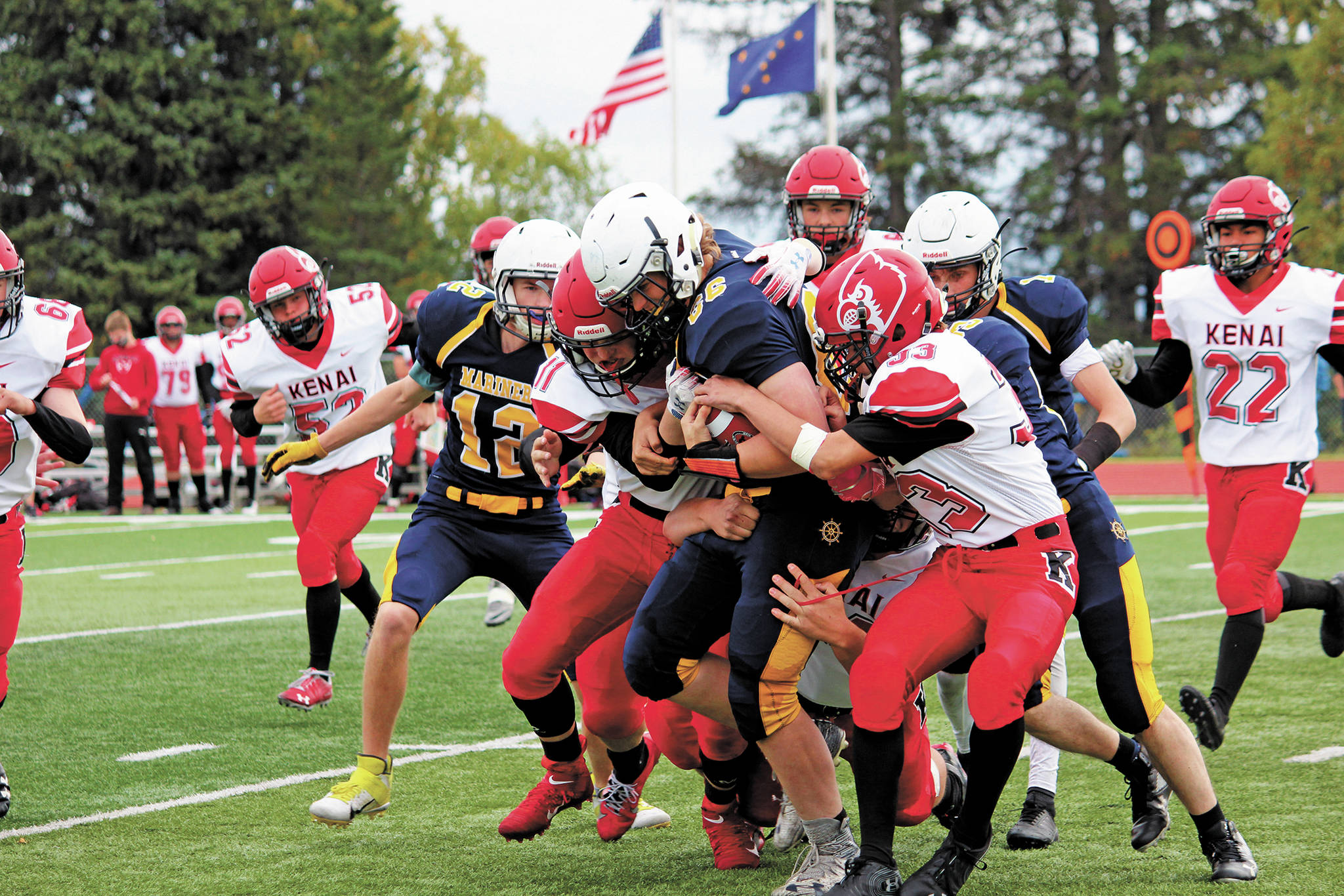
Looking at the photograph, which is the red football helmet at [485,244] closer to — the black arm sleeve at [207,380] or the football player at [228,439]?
the football player at [228,439]

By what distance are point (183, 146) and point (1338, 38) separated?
24.3 meters

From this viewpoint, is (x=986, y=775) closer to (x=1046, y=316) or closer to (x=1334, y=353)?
(x=1046, y=316)

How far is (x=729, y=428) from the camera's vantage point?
11.3ft

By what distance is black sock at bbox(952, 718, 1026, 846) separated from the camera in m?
3.34

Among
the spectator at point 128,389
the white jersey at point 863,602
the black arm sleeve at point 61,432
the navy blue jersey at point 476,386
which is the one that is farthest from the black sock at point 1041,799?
the spectator at point 128,389

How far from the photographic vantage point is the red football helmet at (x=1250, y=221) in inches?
211

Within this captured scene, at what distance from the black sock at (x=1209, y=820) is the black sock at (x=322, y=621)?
12.2 ft

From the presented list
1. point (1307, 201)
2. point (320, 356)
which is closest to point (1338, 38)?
point (1307, 201)

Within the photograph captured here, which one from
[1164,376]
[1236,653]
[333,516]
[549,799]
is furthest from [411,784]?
[1164,376]

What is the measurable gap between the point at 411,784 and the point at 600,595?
4.14ft

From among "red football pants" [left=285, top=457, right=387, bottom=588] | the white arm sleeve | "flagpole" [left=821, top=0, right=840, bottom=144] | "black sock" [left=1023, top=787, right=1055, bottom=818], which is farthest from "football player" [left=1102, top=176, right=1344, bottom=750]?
"flagpole" [left=821, top=0, right=840, bottom=144]

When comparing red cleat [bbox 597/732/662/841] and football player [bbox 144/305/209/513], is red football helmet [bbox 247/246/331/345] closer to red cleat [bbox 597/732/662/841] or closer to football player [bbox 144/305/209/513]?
red cleat [bbox 597/732/662/841]

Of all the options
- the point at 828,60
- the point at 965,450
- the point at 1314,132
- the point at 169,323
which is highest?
the point at 828,60

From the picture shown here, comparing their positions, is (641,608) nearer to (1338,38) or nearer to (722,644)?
(722,644)
